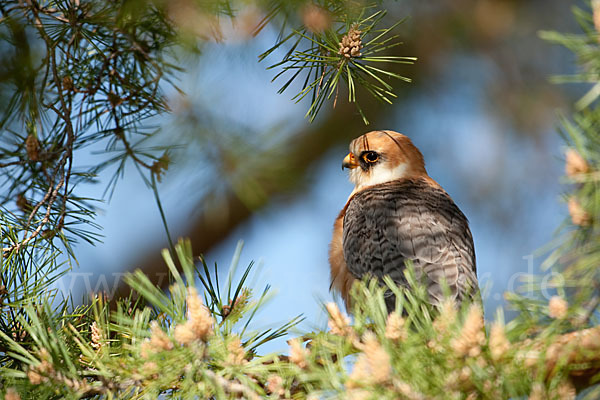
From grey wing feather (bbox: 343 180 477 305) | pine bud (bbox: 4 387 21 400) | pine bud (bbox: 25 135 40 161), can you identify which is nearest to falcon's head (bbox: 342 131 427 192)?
grey wing feather (bbox: 343 180 477 305)

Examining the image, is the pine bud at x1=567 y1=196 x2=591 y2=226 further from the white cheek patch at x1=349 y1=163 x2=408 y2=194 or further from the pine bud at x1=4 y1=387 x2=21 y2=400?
the white cheek patch at x1=349 y1=163 x2=408 y2=194

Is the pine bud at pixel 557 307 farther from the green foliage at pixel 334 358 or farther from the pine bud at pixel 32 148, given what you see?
the pine bud at pixel 32 148

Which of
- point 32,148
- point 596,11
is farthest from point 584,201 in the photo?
point 32,148

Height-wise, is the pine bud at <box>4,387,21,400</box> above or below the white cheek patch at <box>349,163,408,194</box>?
below

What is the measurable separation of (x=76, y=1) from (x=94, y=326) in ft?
4.49

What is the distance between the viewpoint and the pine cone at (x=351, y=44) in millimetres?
2086

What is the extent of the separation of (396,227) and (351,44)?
140 centimetres

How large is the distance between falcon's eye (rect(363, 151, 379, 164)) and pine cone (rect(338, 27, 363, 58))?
5.95 feet

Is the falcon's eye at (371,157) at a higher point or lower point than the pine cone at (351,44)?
lower

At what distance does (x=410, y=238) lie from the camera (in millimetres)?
3158

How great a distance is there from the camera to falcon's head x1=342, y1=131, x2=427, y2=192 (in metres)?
3.86

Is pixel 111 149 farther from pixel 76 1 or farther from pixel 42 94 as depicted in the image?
pixel 76 1

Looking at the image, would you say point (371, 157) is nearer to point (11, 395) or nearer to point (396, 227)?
point (396, 227)

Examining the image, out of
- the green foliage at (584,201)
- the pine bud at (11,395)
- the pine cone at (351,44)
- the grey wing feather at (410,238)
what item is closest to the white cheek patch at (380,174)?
the grey wing feather at (410,238)
